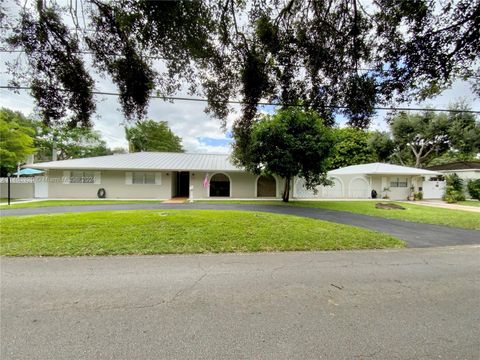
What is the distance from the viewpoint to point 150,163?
1967 centimetres

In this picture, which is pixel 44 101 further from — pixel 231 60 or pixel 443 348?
pixel 443 348

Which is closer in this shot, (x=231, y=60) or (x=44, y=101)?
(x=44, y=101)

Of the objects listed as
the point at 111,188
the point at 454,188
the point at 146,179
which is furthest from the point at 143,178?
the point at 454,188

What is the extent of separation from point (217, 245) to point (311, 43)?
486 centimetres

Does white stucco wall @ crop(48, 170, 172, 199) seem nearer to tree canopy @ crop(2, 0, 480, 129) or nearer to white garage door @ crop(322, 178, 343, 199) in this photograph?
white garage door @ crop(322, 178, 343, 199)

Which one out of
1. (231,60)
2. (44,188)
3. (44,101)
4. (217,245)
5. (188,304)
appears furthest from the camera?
(44,188)

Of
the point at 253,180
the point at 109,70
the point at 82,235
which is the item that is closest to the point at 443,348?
the point at 109,70

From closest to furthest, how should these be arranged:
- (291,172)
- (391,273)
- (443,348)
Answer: (443,348) < (391,273) < (291,172)

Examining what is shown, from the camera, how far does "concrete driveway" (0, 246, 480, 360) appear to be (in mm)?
2357

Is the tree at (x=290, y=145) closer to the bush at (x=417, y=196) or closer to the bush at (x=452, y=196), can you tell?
the bush at (x=417, y=196)

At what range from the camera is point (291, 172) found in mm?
14445

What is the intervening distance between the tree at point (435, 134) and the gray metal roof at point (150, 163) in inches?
745

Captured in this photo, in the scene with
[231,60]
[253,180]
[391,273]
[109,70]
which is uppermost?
[231,60]

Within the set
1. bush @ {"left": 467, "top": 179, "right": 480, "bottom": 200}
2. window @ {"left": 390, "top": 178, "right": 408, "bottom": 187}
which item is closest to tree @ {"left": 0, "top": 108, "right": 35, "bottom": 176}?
window @ {"left": 390, "top": 178, "right": 408, "bottom": 187}
